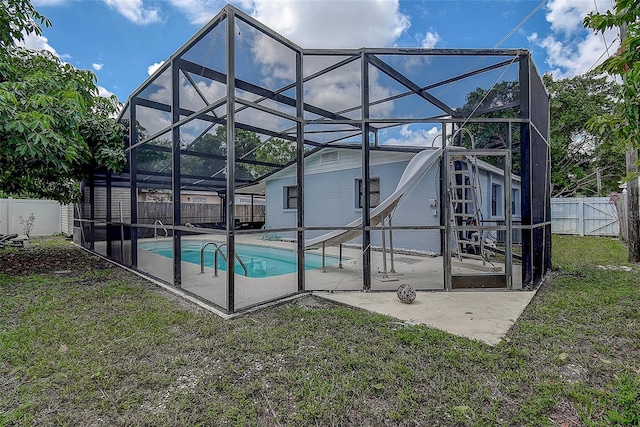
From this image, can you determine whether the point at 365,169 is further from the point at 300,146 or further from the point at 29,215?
the point at 29,215

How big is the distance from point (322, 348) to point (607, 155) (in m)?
21.2

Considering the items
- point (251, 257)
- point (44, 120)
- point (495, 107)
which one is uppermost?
point (495, 107)

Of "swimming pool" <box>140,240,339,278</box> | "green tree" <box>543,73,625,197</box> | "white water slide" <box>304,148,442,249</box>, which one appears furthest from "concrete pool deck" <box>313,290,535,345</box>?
"green tree" <box>543,73,625,197</box>

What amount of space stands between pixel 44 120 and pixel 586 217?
15.8 m

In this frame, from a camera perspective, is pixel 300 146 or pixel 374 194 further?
pixel 374 194

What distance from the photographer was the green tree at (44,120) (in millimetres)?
Answer: 4184

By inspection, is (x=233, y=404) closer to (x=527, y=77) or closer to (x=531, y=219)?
(x=531, y=219)

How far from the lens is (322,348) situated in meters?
2.54

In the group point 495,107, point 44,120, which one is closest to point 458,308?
point 495,107

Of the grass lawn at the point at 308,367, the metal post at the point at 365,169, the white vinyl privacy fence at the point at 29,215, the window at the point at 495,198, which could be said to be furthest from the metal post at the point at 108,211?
the window at the point at 495,198

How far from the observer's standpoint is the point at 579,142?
17.2m

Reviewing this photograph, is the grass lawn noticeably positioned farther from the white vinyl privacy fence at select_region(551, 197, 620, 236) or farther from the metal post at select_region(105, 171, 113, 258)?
the white vinyl privacy fence at select_region(551, 197, 620, 236)

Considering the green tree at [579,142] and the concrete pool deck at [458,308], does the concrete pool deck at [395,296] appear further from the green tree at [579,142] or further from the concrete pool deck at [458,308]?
the green tree at [579,142]

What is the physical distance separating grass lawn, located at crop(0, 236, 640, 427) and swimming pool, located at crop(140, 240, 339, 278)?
4.12ft
